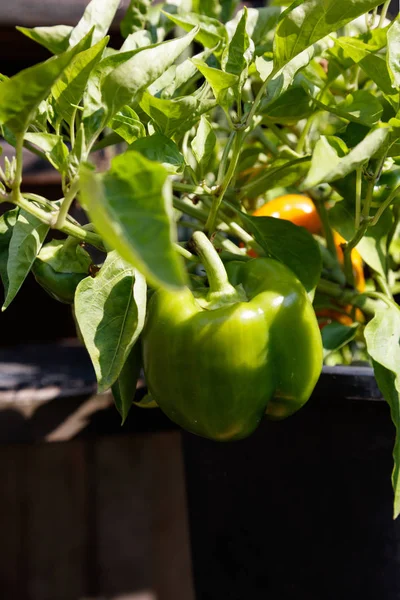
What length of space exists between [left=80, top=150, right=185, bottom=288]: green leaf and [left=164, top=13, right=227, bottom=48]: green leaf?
0.92 ft

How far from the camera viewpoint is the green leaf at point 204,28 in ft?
1.90

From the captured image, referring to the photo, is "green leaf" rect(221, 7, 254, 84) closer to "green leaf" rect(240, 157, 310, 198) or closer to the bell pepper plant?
the bell pepper plant

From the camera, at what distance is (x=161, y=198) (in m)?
0.29

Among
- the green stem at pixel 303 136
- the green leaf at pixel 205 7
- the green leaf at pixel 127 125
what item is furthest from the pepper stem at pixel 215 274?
the green leaf at pixel 205 7

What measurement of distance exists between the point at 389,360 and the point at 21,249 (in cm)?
31

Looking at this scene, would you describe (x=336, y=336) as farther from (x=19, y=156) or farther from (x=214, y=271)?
(x=19, y=156)

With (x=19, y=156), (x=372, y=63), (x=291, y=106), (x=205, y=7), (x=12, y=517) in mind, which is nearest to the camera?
(x=19, y=156)

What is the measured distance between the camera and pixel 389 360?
54cm

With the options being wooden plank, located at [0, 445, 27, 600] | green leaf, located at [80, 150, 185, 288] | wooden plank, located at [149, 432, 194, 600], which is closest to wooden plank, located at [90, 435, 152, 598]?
wooden plank, located at [149, 432, 194, 600]

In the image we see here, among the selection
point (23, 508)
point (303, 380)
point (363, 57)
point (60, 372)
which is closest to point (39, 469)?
point (23, 508)

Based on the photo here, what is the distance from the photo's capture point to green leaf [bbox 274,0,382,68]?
17.2 inches

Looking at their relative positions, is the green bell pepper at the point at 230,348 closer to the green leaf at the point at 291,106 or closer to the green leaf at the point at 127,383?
the green leaf at the point at 127,383

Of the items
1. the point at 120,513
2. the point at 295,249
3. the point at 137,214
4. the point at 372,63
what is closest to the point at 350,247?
the point at 295,249

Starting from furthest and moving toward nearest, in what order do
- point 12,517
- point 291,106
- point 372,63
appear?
point 12,517, point 291,106, point 372,63
